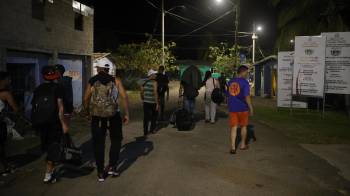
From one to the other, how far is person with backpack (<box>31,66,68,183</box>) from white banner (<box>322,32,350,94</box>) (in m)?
11.0

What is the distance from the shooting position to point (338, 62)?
1538cm

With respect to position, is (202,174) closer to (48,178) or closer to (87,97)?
(87,97)

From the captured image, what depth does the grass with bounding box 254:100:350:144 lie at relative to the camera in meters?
11.3

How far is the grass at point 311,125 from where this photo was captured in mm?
11289

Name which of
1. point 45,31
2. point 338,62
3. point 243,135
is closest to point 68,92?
point 243,135

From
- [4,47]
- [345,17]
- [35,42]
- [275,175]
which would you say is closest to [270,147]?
[275,175]

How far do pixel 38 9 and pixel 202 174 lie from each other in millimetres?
9280

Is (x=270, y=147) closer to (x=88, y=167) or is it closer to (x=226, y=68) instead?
(x=88, y=167)

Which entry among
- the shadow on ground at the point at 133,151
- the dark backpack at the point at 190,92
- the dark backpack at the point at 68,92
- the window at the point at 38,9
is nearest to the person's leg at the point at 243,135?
the shadow on ground at the point at 133,151

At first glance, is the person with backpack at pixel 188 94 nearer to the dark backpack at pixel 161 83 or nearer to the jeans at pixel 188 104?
the jeans at pixel 188 104

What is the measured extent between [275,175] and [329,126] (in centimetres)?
710

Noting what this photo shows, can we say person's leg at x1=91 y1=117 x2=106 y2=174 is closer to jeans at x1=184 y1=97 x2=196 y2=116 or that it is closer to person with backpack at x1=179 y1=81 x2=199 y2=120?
person with backpack at x1=179 y1=81 x2=199 y2=120

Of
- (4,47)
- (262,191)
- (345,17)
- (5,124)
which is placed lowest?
(262,191)

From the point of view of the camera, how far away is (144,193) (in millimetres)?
6207
